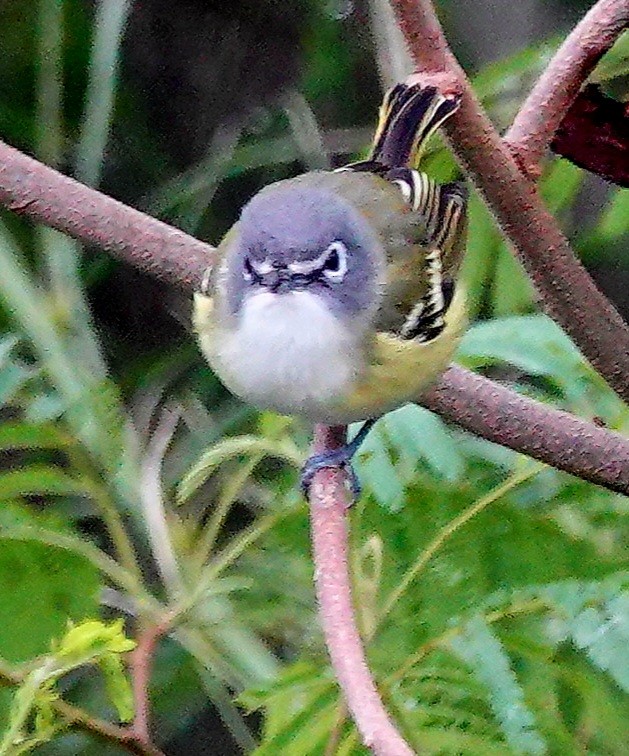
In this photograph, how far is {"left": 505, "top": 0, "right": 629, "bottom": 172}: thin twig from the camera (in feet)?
2.51

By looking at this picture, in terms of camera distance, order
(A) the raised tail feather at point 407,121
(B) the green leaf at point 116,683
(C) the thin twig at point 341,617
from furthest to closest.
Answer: (A) the raised tail feather at point 407,121
(B) the green leaf at point 116,683
(C) the thin twig at point 341,617

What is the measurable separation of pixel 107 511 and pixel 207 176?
2.96 feet

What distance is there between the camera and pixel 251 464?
1.02 metres

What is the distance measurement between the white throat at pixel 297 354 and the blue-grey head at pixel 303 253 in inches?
0.5

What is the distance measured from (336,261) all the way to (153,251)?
13cm

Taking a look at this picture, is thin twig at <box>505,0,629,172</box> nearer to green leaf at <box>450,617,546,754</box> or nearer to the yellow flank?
the yellow flank

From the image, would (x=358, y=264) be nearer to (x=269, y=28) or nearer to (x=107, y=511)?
(x=107, y=511)

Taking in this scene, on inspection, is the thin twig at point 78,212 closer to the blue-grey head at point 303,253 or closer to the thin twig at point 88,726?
the blue-grey head at point 303,253

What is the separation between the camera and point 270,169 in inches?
71.7

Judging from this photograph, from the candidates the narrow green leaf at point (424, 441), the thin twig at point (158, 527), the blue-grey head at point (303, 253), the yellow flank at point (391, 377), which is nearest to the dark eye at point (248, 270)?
the blue-grey head at point (303, 253)

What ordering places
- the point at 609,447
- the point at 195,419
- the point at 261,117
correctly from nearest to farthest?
the point at 609,447, the point at 195,419, the point at 261,117

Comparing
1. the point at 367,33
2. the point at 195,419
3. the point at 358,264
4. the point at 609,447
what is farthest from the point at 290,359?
the point at 367,33

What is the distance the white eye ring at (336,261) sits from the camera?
0.80 m

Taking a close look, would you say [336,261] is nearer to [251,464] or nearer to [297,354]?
[297,354]
